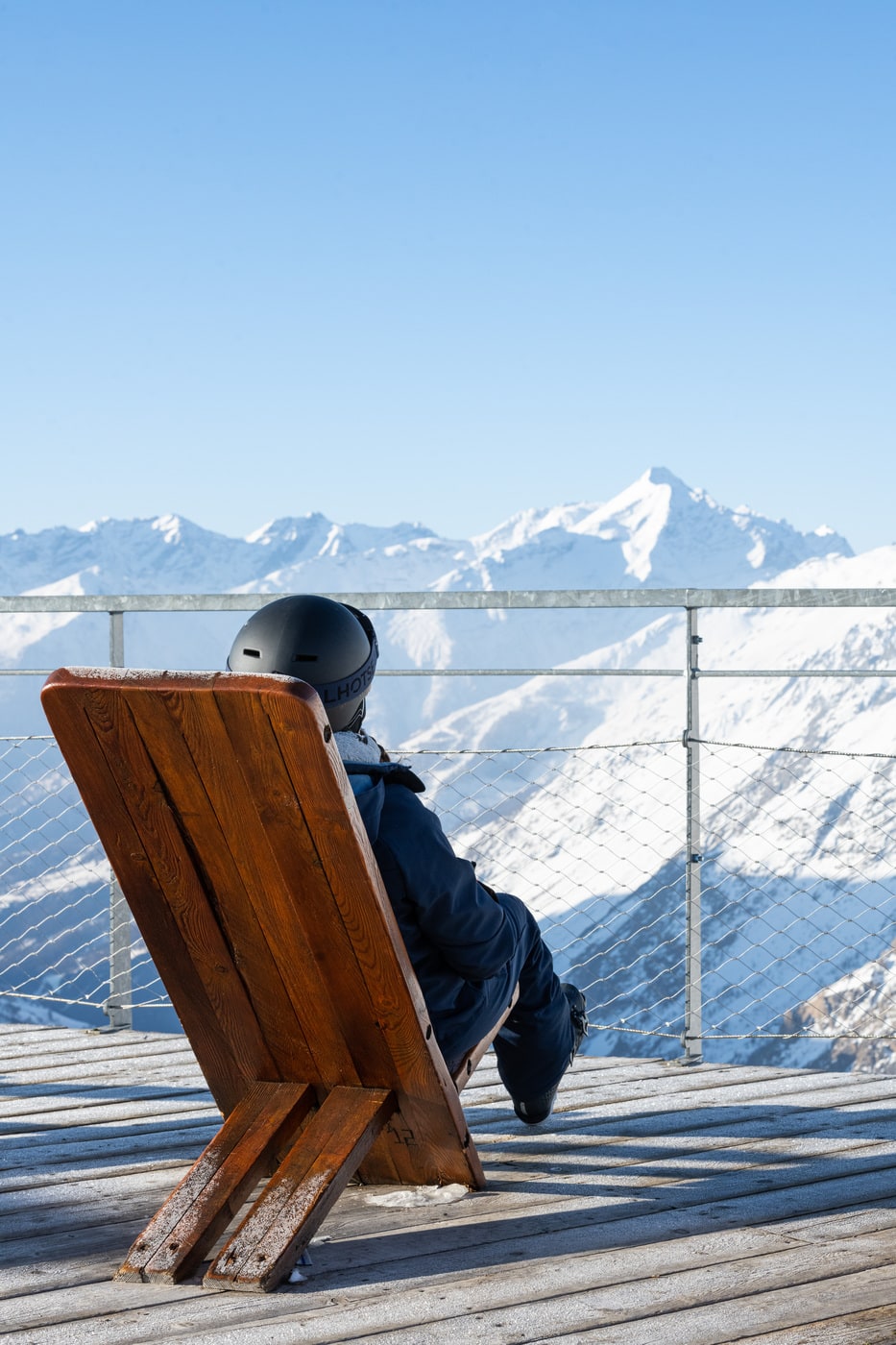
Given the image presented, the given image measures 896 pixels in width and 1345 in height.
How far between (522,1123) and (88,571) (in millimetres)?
200168

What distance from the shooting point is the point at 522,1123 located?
2379 millimetres

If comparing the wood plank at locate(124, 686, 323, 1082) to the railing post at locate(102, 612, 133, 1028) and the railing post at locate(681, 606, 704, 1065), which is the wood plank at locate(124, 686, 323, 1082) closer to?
the railing post at locate(681, 606, 704, 1065)

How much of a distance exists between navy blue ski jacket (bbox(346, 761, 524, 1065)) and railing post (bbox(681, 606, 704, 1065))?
40.1 inches

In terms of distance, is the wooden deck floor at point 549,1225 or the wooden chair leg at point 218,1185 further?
the wooden chair leg at point 218,1185

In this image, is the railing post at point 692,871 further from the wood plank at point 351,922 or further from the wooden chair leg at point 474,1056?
the wood plank at point 351,922

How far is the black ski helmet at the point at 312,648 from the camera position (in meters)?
1.72

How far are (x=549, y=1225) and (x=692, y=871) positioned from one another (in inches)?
45.0

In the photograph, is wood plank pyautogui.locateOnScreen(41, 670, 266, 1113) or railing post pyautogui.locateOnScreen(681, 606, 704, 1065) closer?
wood plank pyautogui.locateOnScreen(41, 670, 266, 1113)

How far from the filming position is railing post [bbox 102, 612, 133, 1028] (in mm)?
3141

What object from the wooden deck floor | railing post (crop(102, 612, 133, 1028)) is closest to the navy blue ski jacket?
the wooden deck floor

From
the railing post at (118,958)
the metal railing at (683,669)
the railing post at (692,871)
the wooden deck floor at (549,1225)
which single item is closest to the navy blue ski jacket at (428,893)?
the wooden deck floor at (549,1225)

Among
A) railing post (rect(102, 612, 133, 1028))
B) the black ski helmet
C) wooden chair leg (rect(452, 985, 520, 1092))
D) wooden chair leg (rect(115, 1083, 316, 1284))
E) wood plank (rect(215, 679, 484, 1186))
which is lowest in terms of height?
railing post (rect(102, 612, 133, 1028))

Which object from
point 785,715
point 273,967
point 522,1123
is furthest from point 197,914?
point 785,715

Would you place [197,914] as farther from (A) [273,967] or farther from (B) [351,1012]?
(B) [351,1012]
